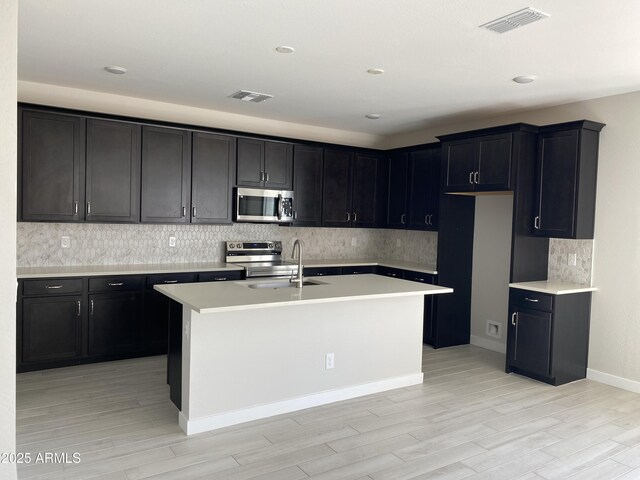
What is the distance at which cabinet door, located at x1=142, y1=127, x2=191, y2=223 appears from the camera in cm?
515

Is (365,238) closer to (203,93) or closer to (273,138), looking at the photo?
(273,138)

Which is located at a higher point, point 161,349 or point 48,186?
point 48,186

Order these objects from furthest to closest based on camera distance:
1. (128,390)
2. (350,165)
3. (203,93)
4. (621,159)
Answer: (350,165) → (203,93) → (621,159) → (128,390)

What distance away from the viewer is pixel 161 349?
509cm

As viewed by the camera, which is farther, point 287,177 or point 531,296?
point 287,177

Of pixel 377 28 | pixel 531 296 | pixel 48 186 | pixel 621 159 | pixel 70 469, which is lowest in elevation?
pixel 70 469

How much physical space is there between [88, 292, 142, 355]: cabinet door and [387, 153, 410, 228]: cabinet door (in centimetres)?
345

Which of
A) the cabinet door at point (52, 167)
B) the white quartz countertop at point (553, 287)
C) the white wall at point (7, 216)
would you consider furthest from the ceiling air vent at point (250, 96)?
the white quartz countertop at point (553, 287)

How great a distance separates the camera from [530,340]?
4.66 meters

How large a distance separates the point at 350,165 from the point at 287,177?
1.00 metres

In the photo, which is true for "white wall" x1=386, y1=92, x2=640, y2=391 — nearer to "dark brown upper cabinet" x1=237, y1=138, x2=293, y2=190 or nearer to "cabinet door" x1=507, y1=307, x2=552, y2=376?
"cabinet door" x1=507, y1=307, x2=552, y2=376

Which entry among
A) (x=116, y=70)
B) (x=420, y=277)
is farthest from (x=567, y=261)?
(x=116, y=70)

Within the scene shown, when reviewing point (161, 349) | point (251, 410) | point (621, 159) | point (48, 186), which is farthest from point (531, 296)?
point (48, 186)

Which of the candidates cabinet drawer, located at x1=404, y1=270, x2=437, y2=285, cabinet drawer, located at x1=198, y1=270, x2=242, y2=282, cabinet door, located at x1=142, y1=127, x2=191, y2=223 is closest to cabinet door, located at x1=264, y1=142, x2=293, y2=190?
cabinet door, located at x1=142, y1=127, x2=191, y2=223
